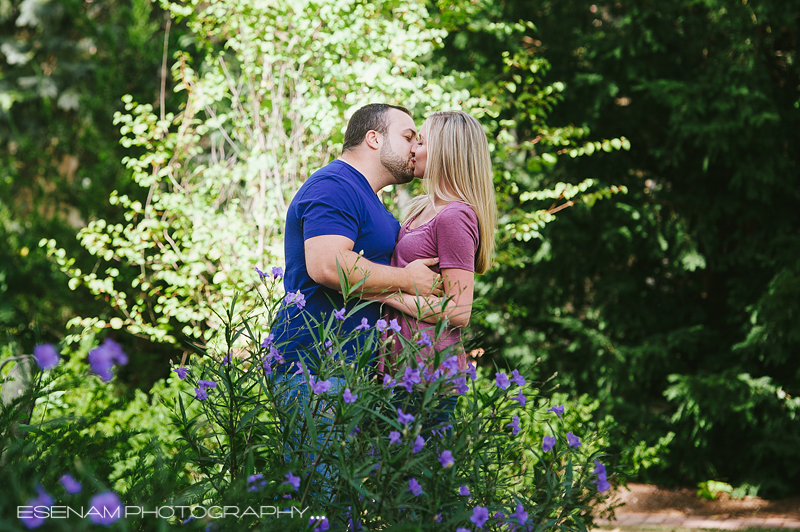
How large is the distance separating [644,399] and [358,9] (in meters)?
4.18

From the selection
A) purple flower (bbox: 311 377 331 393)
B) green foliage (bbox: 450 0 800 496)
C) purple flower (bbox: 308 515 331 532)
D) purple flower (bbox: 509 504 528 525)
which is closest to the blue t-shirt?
purple flower (bbox: 311 377 331 393)

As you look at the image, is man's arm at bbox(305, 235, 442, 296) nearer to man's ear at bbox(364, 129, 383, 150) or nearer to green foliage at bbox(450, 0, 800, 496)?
man's ear at bbox(364, 129, 383, 150)

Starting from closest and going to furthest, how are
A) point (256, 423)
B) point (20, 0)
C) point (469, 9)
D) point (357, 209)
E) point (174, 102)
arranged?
point (256, 423), point (357, 209), point (469, 9), point (174, 102), point (20, 0)

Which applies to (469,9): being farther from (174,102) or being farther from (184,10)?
(174,102)

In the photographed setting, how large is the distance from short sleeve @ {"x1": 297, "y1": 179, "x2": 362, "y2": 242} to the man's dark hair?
0.32m

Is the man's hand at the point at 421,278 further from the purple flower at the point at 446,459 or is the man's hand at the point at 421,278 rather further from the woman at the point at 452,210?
the purple flower at the point at 446,459

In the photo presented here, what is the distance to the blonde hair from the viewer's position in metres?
2.12

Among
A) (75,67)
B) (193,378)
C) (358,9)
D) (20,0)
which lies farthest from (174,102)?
(20,0)

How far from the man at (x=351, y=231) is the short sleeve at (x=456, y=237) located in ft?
0.21

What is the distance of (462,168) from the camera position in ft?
6.93

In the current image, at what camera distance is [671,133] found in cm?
509

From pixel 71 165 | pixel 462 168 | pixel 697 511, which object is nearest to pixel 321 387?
pixel 462 168

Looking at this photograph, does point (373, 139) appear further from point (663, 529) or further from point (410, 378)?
point (663, 529)

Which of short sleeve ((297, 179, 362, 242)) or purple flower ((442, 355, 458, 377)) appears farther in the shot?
short sleeve ((297, 179, 362, 242))
